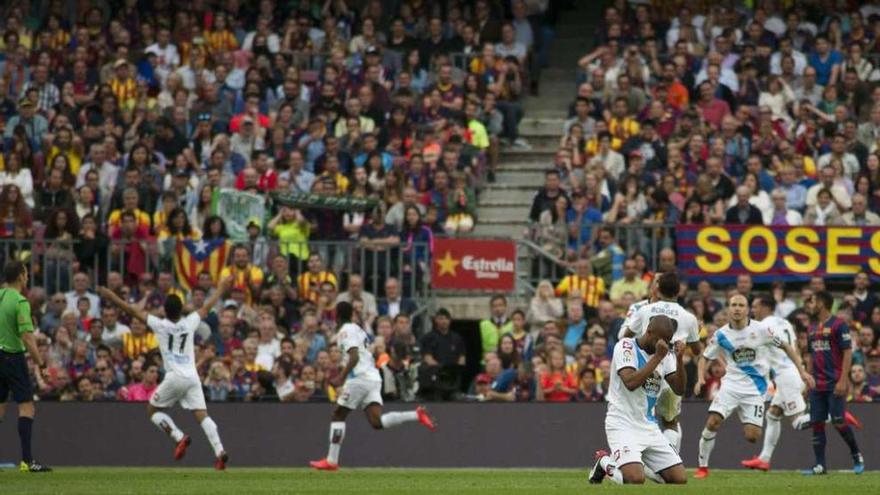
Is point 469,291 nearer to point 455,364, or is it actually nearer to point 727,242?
point 455,364

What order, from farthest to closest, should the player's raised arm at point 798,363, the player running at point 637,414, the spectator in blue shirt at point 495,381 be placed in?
the spectator in blue shirt at point 495,381
the player's raised arm at point 798,363
the player running at point 637,414

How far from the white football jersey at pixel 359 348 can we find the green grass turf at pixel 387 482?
3.67ft

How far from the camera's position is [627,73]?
97.7ft

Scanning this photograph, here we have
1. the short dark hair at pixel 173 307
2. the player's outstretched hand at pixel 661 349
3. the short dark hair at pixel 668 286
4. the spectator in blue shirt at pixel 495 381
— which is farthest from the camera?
the spectator in blue shirt at pixel 495 381

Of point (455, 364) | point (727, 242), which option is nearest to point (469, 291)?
point (455, 364)

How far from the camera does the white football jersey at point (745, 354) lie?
2161 centimetres

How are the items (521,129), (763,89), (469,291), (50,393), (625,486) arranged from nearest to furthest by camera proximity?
(625,486) → (50,393) → (469,291) → (763,89) → (521,129)

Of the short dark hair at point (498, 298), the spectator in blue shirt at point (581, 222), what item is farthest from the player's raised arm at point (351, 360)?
the spectator in blue shirt at point (581, 222)

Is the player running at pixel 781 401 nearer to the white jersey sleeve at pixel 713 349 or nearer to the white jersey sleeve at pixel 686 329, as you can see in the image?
the white jersey sleeve at pixel 713 349

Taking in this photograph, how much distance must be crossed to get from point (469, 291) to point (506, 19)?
6.76 metres

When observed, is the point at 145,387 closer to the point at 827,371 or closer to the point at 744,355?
the point at 744,355

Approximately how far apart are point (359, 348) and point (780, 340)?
479 centimetres

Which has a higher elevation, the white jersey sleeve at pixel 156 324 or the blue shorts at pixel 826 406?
the white jersey sleeve at pixel 156 324

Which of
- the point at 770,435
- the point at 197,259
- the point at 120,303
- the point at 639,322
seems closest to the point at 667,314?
the point at 639,322
